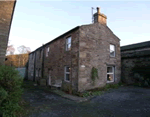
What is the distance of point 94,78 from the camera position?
9352 mm

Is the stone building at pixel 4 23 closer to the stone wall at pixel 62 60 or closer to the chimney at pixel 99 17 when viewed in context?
the stone wall at pixel 62 60

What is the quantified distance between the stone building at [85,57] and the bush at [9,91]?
5.06m

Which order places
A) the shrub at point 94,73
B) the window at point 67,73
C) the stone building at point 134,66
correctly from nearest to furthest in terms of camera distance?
the shrub at point 94,73 → the window at point 67,73 → the stone building at point 134,66

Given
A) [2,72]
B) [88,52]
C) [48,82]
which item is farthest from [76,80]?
[48,82]

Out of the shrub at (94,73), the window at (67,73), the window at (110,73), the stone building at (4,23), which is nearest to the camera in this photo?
the stone building at (4,23)

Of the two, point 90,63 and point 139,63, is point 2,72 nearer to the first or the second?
point 90,63

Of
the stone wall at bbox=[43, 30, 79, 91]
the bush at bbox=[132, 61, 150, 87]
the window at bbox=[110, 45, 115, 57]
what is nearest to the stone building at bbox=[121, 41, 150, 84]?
the bush at bbox=[132, 61, 150, 87]

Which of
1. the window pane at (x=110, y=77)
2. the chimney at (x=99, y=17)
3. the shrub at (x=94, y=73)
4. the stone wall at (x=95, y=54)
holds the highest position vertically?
the chimney at (x=99, y=17)

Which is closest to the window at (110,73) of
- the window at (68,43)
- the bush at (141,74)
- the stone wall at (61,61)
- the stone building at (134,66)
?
the stone building at (134,66)

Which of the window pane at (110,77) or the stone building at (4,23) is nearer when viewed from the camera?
the stone building at (4,23)

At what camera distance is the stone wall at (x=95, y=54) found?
8906 millimetres

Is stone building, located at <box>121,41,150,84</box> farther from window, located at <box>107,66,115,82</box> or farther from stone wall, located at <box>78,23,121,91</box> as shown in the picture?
window, located at <box>107,66,115,82</box>

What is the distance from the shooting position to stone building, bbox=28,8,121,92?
8.91 m

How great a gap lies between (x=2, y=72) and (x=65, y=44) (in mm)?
7316
